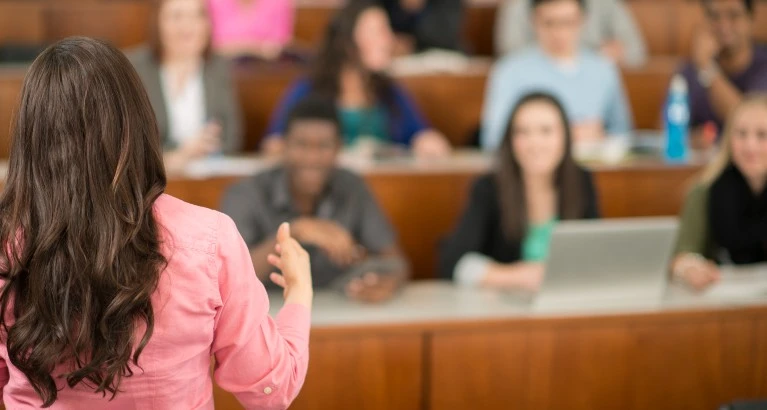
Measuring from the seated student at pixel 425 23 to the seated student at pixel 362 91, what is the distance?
3.32 ft

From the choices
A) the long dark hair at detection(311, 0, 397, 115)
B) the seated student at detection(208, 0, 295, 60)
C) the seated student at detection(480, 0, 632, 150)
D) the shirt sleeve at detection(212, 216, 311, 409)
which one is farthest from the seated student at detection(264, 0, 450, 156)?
the shirt sleeve at detection(212, 216, 311, 409)

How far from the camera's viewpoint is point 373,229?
268 cm

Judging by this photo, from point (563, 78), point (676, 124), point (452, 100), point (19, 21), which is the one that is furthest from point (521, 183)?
point (19, 21)

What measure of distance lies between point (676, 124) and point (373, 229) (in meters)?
1.23

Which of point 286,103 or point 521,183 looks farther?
point 286,103

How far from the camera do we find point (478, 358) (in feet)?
6.96

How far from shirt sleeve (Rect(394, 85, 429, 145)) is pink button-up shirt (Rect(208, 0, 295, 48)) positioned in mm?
1053

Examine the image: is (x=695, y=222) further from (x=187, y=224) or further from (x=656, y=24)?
(x=656, y=24)

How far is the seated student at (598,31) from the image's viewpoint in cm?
456

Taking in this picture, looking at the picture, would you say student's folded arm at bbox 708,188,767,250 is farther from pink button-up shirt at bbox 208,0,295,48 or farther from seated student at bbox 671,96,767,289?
pink button-up shirt at bbox 208,0,295,48

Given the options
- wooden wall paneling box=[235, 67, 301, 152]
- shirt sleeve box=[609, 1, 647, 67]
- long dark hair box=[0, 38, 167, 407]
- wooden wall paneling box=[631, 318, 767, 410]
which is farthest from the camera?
shirt sleeve box=[609, 1, 647, 67]

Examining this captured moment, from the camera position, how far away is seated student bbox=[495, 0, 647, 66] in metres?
4.56

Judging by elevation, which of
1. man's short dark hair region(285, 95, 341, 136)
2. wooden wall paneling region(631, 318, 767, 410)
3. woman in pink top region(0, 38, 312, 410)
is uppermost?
woman in pink top region(0, 38, 312, 410)

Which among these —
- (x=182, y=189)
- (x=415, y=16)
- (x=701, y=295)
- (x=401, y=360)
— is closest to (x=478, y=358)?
(x=401, y=360)
